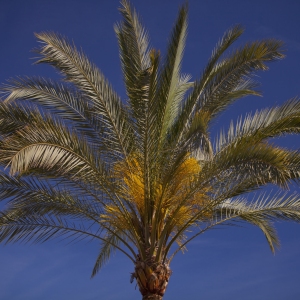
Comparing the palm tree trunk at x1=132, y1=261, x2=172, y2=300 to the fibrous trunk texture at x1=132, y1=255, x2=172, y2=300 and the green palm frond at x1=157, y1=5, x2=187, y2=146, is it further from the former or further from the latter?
the green palm frond at x1=157, y1=5, x2=187, y2=146

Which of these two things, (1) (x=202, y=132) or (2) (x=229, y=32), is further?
(2) (x=229, y=32)

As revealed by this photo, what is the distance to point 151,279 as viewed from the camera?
1014 centimetres

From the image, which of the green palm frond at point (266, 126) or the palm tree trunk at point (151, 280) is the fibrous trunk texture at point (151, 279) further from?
the green palm frond at point (266, 126)

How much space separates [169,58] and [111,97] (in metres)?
1.39

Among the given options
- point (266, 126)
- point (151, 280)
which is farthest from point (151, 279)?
point (266, 126)

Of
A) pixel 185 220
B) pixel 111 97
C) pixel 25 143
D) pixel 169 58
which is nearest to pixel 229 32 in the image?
pixel 169 58

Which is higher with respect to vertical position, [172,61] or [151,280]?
[172,61]

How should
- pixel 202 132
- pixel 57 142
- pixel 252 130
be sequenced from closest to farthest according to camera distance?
pixel 202 132 → pixel 57 142 → pixel 252 130

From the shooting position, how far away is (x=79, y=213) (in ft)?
36.2

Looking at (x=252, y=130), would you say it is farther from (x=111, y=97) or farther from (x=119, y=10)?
(x=119, y=10)

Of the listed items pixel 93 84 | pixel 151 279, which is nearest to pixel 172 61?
pixel 93 84

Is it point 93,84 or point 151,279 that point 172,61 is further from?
point 151,279

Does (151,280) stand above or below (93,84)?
below

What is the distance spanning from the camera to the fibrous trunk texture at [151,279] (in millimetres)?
10188
